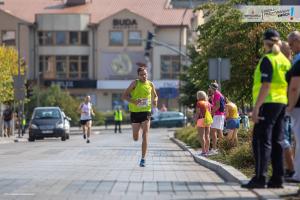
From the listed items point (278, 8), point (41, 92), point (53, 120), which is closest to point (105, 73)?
point (41, 92)

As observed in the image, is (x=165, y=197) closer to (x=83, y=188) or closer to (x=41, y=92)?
(x=83, y=188)

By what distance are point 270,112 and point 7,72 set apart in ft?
152

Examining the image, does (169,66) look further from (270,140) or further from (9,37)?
(270,140)

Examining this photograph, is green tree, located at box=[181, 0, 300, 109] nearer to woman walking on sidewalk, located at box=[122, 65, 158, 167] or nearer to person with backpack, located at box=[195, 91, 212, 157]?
person with backpack, located at box=[195, 91, 212, 157]

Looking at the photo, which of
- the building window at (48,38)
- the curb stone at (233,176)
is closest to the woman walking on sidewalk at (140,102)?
the curb stone at (233,176)

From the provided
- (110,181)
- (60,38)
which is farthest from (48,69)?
(110,181)

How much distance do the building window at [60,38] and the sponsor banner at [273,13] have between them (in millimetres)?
68883

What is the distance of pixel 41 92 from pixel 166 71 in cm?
1792

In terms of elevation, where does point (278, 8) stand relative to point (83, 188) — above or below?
above

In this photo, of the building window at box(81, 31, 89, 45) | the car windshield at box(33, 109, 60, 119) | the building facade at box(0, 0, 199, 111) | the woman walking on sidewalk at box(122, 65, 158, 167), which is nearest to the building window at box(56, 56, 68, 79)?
the building facade at box(0, 0, 199, 111)

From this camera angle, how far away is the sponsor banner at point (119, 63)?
84.0 m

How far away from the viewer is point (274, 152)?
35.0ft

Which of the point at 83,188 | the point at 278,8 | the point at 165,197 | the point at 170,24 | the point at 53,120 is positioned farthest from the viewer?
the point at 170,24

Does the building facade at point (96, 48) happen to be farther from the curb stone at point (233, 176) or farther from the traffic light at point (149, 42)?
the curb stone at point (233, 176)
